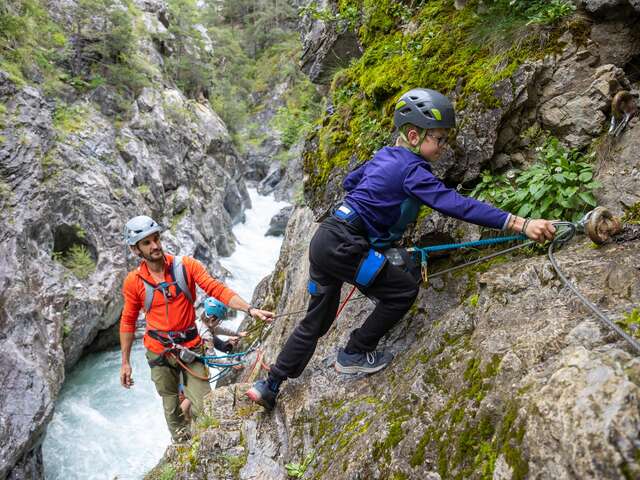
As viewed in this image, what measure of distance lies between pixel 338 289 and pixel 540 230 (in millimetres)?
1747

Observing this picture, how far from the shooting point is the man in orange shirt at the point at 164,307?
518cm

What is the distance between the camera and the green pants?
5.71 metres

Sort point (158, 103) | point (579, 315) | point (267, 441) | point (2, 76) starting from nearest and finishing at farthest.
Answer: point (579, 315) < point (267, 441) < point (2, 76) < point (158, 103)

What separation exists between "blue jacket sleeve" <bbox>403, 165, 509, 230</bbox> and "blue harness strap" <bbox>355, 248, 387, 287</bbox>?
1.98 ft

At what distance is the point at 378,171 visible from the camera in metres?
3.49

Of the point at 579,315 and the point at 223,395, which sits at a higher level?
the point at 579,315

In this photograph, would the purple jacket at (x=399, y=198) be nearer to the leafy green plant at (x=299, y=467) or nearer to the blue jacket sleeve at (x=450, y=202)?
the blue jacket sleeve at (x=450, y=202)

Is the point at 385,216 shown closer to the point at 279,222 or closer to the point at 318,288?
the point at 318,288

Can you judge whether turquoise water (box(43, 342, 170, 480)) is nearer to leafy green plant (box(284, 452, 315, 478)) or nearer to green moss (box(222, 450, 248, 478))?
green moss (box(222, 450, 248, 478))

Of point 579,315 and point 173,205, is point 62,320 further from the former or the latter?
point 579,315

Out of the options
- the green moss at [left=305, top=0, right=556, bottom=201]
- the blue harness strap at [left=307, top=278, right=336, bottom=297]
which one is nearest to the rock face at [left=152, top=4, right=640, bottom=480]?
the green moss at [left=305, top=0, right=556, bottom=201]

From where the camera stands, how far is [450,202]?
3.11 meters

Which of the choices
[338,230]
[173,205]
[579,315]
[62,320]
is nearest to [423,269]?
[338,230]

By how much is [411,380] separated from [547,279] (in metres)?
1.29
